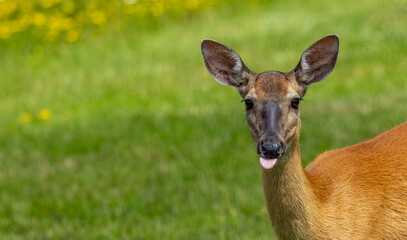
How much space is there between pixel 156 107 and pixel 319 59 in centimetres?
490

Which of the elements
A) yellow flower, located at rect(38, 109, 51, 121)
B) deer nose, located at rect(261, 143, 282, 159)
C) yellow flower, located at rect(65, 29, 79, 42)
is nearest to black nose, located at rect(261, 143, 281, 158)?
deer nose, located at rect(261, 143, 282, 159)

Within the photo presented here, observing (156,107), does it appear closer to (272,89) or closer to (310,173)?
(310,173)

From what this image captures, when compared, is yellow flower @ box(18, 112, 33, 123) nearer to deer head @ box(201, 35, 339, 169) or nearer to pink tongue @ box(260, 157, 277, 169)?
deer head @ box(201, 35, 339, 169)

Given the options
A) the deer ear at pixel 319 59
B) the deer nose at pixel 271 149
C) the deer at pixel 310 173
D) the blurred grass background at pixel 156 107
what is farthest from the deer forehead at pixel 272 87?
the blurred grass background at pixel 156 107

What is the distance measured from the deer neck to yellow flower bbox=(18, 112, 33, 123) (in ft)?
18.6

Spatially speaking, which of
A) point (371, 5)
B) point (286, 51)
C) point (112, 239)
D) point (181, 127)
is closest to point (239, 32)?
point (286, 51)

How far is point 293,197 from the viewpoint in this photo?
4.21 metres

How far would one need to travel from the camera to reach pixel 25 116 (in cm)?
940

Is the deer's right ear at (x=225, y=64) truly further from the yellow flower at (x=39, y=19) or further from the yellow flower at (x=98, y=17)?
the yellow flower at (x=39, y=19)

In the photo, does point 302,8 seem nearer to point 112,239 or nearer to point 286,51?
point 286,51

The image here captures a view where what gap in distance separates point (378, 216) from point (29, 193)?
13.1 feet

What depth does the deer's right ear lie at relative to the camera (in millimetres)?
4480

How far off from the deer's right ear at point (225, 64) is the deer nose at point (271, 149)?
72 cm

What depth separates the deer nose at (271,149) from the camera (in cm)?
383
